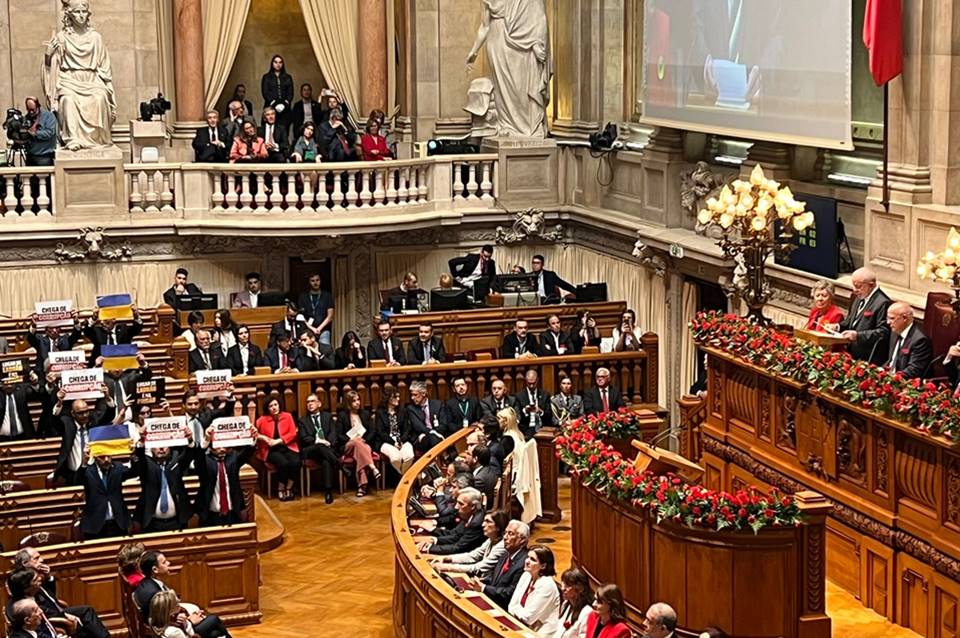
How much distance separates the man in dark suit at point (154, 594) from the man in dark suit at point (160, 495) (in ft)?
5.05

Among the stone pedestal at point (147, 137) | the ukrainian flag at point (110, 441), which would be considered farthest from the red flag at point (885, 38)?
the stone pedestal at point (147, 137)

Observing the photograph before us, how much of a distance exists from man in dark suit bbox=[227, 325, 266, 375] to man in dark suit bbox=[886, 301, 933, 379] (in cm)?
746

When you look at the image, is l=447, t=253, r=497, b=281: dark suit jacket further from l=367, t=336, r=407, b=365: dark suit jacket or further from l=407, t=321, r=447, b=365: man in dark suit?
l=367, t=336, r=407, b=365: dark suit jacket

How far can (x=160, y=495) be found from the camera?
553 inches

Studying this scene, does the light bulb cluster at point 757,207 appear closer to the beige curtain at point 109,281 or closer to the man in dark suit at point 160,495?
the man in dark suit at point 160,495

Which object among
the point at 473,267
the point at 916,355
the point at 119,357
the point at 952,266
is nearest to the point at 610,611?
the point at 916,355

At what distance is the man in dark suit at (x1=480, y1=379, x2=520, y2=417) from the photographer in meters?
17.2

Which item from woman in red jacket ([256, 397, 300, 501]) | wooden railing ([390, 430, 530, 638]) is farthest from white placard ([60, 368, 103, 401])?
wooden railing ([390, 430, 530, 638])

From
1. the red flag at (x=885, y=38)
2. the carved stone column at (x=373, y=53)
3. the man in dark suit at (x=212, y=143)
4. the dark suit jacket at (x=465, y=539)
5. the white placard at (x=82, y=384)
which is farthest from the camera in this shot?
the carved stone column at (x=373, y=53)

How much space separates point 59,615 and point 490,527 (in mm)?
2908

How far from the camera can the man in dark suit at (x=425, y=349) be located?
60.6 feet

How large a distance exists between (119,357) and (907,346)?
25.2 ft

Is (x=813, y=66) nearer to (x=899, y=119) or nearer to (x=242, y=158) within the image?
(x=899, y=119)

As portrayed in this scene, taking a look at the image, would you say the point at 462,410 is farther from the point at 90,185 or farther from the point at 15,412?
the point at 90,185
